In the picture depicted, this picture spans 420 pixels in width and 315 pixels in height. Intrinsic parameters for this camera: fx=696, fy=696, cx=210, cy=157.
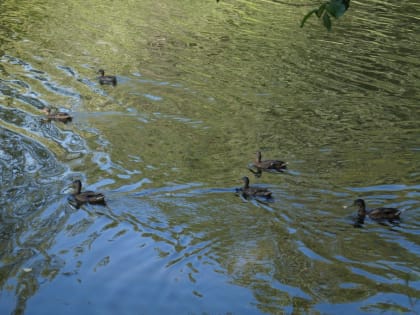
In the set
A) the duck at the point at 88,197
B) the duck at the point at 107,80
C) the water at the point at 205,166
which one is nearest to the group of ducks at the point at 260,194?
the duck at the point at 88,197

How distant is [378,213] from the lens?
35.1 feet

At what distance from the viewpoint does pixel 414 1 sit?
93.6 ft

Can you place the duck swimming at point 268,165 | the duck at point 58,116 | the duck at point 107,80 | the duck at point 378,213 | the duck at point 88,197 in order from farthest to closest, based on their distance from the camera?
the duck at point 107,80
the duck at point 58,116
the duck swimming at point 268,165
the duck at point 88,197
the duck at point 378,213

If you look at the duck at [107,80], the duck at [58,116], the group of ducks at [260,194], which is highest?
the group of ducks at [260,194]

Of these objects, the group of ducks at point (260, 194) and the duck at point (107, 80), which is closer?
the group of ducks at point (260, 194)

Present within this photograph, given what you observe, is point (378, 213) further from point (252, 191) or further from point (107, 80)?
point (107, 80)

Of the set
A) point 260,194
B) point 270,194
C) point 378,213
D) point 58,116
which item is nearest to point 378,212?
A: point 378,213

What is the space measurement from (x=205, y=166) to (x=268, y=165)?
1167mm

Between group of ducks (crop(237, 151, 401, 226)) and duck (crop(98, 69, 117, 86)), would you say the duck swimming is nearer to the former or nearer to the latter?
group of ducks (crop(237, 151, 401, 226))

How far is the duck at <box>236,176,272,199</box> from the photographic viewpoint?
451 inches

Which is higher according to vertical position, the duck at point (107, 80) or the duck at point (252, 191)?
the duck at point (252, 191)

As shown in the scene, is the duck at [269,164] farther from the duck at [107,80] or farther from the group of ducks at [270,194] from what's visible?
the duck at [107,80]

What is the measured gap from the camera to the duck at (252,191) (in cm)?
1145

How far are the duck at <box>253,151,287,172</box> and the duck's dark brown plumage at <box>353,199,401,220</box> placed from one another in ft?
6.91
